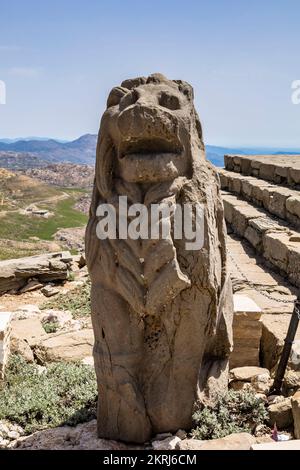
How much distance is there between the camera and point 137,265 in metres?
3.51

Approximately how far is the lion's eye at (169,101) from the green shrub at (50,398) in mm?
2554

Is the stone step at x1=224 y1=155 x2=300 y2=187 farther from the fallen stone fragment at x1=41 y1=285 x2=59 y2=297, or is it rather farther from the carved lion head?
the carved lion head

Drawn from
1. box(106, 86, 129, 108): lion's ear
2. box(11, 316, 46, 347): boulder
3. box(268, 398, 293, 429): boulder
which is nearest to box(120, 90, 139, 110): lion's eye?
box(106, 86, 129, 108): lion's ear

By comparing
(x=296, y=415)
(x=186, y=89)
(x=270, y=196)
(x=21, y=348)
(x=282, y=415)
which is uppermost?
(x=186, y=89)

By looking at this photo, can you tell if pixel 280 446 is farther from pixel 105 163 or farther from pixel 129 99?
pixel 129 99

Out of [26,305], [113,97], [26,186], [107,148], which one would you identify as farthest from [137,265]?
[26,186]

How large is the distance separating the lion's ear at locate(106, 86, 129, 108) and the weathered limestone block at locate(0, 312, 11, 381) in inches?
126

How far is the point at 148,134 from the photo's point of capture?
346 cm

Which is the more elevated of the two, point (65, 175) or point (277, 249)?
point (277, 249)

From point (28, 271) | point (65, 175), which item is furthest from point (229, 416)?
point (65, 175)

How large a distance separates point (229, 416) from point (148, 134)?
2139 millimetres
